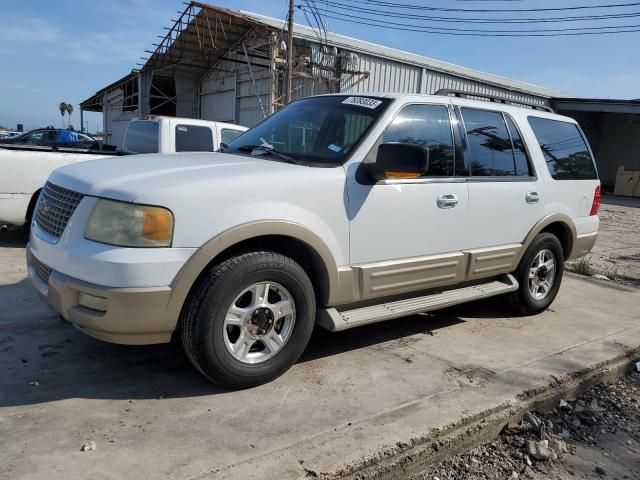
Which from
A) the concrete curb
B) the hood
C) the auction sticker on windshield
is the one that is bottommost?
the concrete curb

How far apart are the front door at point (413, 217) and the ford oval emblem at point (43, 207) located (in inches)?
76.9

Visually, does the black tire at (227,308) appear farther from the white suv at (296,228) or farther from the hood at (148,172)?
the hood at (148,172)

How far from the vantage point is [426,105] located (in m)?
4.18

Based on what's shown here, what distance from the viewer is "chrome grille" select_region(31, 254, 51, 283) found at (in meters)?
3.18

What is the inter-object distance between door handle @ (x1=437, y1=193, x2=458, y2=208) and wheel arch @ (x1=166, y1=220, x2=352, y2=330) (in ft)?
3.31

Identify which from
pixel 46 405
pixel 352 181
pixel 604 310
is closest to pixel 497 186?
pixel 352 181

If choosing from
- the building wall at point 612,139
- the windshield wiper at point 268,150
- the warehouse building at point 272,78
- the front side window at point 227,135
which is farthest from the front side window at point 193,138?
the building wall at point 612,139

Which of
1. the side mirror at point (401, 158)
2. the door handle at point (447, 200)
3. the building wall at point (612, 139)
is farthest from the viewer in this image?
the building wall at point (612, 139)

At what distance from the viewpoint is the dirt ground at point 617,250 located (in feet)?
25.9

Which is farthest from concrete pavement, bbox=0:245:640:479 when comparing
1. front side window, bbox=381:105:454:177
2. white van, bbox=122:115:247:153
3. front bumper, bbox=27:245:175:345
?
A: white van, bbox=122:115:247:153

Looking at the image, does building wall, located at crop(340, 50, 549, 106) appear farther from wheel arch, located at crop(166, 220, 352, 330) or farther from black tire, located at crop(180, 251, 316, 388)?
black tire, located at crop(180, 251, 316, 388)

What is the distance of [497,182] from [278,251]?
84.8 inches

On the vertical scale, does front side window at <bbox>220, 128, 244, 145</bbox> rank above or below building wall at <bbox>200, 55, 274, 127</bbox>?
below

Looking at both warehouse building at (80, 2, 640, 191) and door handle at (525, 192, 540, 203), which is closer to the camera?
door handle at (525, 192, 540, 203)
